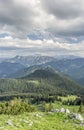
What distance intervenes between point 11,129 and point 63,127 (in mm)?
13206

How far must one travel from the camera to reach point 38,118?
57.0 m

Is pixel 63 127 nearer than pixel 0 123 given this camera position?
No

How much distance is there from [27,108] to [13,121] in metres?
55.7

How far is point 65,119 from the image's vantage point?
59.3 meters

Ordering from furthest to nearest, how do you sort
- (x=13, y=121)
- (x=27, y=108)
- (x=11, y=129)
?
(x=27, y=108), (x=13, y=121), (x=11, y=129)

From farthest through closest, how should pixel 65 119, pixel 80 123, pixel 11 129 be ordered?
1. pixel 65 119
2. pixel 80 123
3. pixel 11 129

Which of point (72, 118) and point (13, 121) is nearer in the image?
point (13, 121)

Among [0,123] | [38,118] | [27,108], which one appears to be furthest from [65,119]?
[27,108]

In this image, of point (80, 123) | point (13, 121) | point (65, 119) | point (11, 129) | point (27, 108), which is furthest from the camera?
point (27, 108)

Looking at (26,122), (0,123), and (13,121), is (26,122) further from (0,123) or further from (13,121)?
(0,123)

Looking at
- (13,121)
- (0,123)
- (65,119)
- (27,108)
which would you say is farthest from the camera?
(27,108)

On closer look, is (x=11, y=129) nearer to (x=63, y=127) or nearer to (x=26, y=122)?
(x=26, y=122)

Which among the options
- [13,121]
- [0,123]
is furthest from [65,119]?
[0,123]

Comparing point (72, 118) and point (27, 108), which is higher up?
point (72, 118)
